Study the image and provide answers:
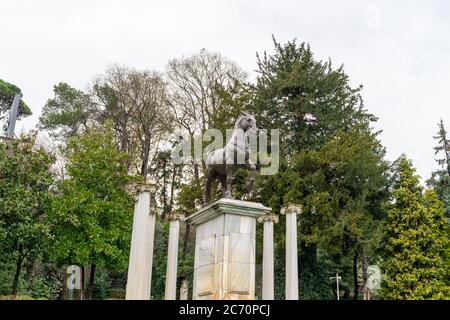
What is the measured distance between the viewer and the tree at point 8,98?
126ft

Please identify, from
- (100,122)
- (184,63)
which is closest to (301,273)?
(184,63)

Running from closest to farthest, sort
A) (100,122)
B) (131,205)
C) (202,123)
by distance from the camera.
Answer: (131,205)
(202,123)
(100,122)

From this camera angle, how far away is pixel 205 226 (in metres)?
10.5

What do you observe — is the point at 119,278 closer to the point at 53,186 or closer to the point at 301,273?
the point at 53,186

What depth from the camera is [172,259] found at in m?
13.3

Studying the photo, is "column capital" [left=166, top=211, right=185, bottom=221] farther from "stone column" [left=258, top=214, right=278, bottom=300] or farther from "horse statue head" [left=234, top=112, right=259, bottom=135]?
"horse statue head" [left=234, top=112, right=259, bottom=135]

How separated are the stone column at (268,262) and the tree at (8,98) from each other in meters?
33.5

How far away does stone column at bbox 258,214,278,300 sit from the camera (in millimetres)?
12120

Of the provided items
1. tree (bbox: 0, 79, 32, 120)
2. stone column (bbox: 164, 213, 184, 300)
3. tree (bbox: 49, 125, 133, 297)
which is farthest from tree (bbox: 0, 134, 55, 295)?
tree (bbox: 0, 79, 32, 120)

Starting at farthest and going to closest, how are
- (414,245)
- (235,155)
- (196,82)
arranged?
1. (196,82)
2. (414,245)
3. (235,155)

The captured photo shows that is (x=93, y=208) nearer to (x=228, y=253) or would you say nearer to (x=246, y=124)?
(x=246, y=124)

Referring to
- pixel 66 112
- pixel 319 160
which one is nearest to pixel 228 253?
pixel 319 160

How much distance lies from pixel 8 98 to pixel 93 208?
75.0 ft

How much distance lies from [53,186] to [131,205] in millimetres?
4282
